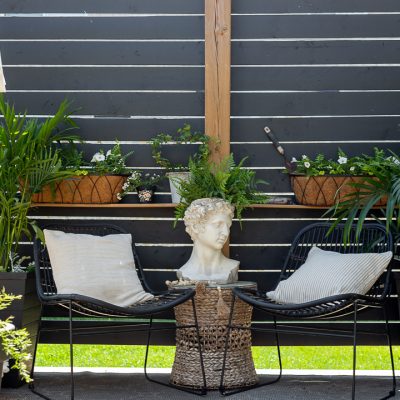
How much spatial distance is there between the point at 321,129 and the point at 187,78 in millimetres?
770

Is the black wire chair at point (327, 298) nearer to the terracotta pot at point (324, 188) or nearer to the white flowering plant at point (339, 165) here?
the terracotta pot at point (324, 188)

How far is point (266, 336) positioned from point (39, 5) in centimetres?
216

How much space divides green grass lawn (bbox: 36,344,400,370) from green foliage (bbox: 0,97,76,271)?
88 centimetres

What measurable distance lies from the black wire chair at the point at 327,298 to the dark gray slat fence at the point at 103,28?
125 centimetres

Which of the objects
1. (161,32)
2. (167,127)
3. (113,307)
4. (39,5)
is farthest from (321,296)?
(39,5)

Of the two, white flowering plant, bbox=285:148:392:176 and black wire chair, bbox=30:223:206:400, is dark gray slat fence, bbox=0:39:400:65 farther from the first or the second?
black wire chair, bbox=30:223:206:400

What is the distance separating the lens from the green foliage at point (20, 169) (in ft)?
13.9

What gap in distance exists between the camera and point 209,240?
416 centimetres

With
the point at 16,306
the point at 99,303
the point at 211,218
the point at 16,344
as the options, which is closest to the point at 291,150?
the point at 211,218

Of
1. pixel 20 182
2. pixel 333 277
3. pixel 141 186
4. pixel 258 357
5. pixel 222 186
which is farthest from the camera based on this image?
pixel 258 357

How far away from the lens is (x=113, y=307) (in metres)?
3.68

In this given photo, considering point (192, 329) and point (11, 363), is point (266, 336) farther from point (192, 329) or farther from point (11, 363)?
point (11, 363)

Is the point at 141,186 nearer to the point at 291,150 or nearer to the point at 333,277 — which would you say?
the point at 291,150

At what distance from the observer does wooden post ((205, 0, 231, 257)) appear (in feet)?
15.0
